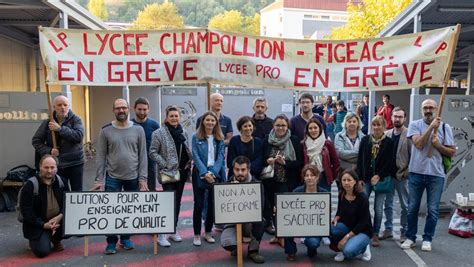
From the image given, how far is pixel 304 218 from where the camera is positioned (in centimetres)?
514

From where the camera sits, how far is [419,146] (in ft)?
17.7

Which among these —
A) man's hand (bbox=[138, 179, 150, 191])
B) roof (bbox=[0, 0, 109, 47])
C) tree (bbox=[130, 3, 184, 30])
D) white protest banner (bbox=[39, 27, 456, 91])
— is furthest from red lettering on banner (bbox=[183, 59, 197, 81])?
tree (bbox=[130, 3, 184, 30])

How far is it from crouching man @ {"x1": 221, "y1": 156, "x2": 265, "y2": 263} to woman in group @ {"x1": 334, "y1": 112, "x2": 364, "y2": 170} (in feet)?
4.59

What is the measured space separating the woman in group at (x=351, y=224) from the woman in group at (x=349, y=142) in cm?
66

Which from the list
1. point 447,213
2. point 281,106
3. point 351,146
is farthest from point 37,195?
point 281,106

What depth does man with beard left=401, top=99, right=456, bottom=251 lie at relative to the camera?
5.40m

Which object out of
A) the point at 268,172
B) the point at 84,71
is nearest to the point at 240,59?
the point at 268,172

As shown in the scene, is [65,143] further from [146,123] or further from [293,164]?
[293,164]

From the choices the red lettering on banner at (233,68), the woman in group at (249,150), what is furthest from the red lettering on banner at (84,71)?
the woman in group at (249,150)

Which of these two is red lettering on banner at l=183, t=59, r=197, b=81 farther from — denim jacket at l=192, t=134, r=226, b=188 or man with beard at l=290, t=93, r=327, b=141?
man with beard at l=290, t=93, r=327, b=141

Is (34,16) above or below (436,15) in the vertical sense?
above

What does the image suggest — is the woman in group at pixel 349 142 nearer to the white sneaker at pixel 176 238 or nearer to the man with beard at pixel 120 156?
the white sneaker at pixel 176 238

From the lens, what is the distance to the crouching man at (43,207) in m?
5.21

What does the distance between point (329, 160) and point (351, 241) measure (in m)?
1.07
